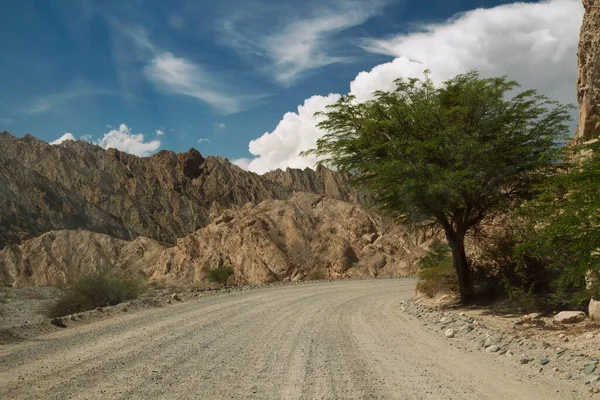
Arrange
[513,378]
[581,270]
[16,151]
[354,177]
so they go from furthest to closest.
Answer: [16,151]
[354,177]
[581,270]
[513,378]

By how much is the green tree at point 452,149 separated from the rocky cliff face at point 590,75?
191cm

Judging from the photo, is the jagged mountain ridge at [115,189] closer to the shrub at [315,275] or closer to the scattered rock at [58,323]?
the shrub at [315,275]

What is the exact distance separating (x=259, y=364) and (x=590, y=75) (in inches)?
591

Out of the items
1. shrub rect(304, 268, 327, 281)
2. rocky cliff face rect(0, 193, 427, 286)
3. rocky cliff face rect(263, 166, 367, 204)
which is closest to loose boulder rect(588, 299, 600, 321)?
shrub rect(304, 268, 327, 281)

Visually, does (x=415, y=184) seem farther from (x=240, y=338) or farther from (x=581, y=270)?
(x=240, y=338)

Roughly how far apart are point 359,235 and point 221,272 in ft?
57.0

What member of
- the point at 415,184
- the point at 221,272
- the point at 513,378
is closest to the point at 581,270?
the point at 513,378

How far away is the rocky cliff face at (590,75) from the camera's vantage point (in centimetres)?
1628

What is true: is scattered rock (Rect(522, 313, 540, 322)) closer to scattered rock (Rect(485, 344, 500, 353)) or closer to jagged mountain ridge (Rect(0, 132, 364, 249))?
scattered rock (Rect(485, 344, 500, 353))

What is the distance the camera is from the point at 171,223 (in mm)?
107062

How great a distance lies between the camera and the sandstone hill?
159 ft

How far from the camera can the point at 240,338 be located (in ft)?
38.9

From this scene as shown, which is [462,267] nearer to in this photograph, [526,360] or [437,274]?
[437,274]

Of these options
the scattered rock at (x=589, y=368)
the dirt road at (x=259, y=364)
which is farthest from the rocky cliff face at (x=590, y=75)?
the scattered rock at (x=589, y=368)
